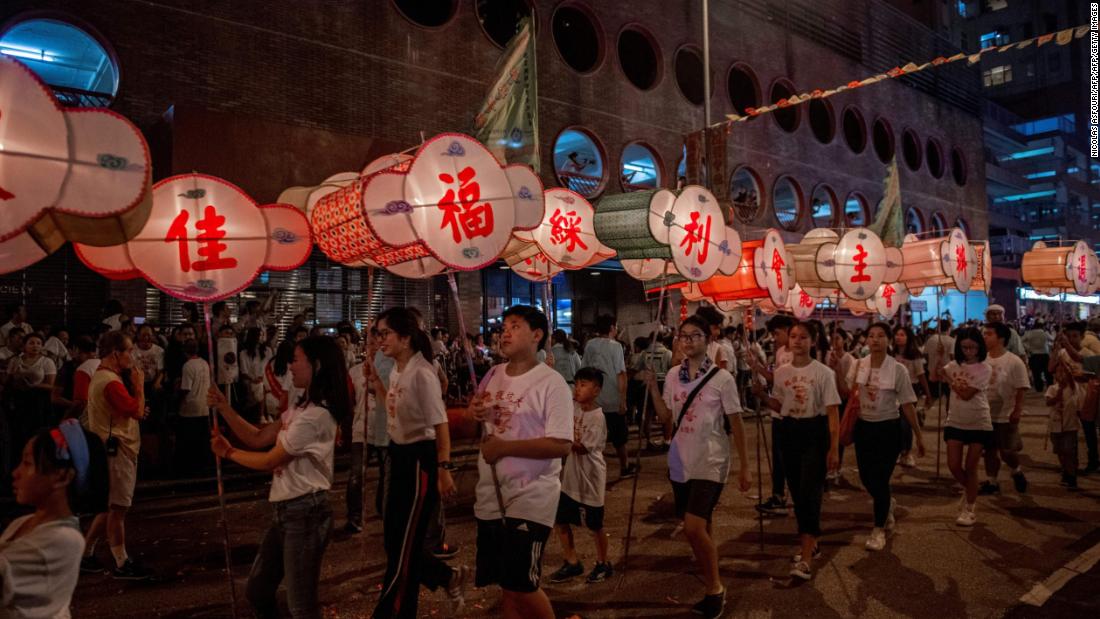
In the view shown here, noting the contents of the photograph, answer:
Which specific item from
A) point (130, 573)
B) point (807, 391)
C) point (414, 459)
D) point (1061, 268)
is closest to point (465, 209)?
point (414, 459)

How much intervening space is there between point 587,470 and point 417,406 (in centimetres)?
170

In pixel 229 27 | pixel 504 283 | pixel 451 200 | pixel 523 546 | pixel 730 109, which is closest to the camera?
pixel 523 546

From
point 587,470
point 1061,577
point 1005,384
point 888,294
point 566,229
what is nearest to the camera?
point 1061,577

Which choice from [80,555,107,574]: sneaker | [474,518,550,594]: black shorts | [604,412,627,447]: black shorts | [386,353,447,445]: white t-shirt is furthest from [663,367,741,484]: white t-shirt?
[80,555,107,574]: sneaker

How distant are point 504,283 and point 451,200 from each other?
11.8 metres

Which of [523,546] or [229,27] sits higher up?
[229,27]

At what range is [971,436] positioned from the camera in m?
6.84

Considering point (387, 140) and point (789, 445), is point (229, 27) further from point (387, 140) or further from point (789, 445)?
point (789, 445)

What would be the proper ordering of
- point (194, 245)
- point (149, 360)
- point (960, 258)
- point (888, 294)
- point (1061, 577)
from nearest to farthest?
point (194, 245) → point (1061, 577) → point (149, 360) → point (960, 258) → point (888, 294)

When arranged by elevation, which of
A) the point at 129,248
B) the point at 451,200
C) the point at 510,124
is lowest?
the point at 129,248

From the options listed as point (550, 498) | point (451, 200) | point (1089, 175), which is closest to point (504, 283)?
point (451, 200)

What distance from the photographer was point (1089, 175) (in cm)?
5712

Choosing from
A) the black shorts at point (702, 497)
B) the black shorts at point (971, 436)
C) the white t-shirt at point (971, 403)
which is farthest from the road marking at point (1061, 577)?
the black shorts at point (702, 497)

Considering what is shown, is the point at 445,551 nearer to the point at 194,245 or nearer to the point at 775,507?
the point at 194,245
